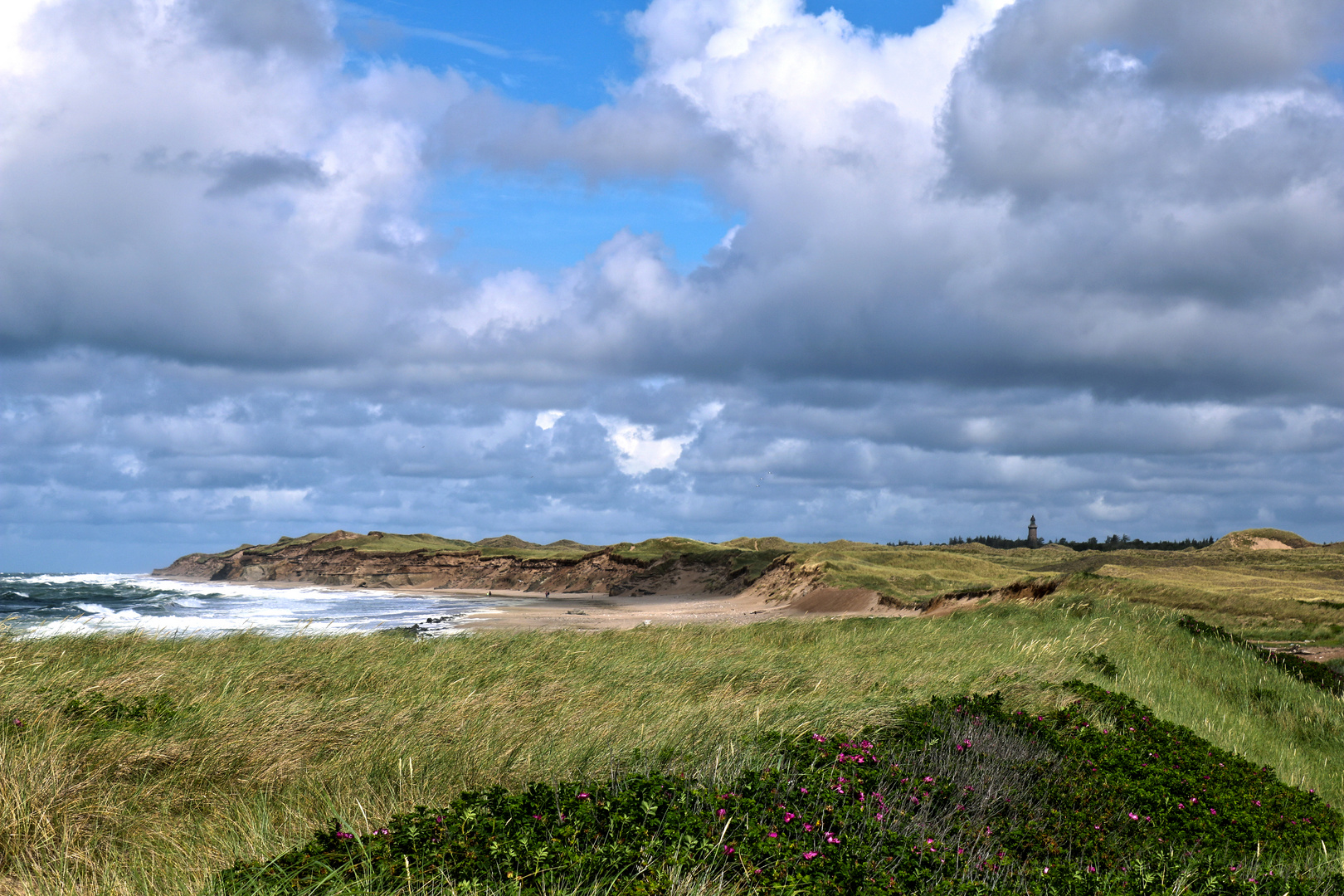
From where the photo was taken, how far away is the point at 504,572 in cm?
8725

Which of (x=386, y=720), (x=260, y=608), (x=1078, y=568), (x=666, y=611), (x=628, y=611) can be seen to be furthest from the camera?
(x=1078, y=568)

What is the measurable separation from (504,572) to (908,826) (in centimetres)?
8357

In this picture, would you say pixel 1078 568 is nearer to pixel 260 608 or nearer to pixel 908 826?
pixel 260 608

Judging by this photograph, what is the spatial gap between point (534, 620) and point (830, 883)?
34843mm

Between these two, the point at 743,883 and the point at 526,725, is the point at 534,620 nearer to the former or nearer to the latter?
the point at 526,725

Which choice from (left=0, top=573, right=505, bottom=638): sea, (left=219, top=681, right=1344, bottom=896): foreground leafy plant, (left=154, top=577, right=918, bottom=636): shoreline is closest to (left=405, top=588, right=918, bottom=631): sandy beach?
(left=154, top=577, right=918, bottom=636): shoreline

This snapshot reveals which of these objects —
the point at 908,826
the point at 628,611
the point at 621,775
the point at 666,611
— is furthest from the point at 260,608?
the point at 908,826

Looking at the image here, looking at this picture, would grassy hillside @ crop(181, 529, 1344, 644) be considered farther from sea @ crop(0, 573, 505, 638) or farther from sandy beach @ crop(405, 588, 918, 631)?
sea @ crop(0, 573, 505, 638)

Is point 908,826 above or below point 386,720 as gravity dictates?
below

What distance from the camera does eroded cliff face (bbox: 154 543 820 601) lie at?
211ft

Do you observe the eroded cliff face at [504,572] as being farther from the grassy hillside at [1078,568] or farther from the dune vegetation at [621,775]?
the dune vegetation at [621,775]

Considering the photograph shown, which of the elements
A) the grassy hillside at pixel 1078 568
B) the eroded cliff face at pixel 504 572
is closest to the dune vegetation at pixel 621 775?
the grassy hillside at pixel 1078 568

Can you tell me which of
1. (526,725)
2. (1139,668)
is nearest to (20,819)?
(526,725)

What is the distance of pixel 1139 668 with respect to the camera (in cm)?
1588
